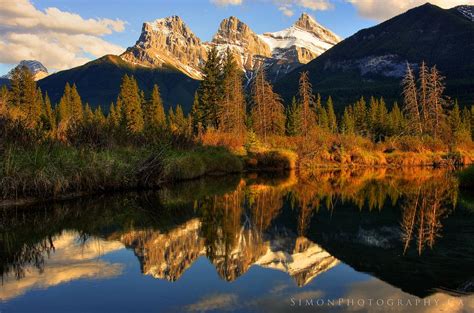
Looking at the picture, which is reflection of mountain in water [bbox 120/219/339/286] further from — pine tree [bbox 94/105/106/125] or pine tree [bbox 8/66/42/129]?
pine tree [bbox 8/66/42/129]

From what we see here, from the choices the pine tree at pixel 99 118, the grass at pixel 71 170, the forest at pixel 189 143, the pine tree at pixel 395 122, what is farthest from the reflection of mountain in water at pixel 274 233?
the pine tree at pixel 395 122

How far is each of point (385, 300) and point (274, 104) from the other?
2213 inches

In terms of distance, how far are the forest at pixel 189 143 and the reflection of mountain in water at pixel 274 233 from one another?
1672 millimetres

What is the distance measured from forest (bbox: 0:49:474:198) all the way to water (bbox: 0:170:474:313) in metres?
1.87

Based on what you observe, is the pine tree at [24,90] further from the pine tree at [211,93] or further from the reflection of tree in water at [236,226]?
the reflection of tree in water at [236,226]

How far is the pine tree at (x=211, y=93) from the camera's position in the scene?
5623cm

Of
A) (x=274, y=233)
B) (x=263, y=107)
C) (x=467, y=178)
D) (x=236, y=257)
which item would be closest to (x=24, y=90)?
(x=263, y=107)

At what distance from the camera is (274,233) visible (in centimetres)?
1299

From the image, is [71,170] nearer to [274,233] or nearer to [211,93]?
[274,233]

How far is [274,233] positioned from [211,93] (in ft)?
148

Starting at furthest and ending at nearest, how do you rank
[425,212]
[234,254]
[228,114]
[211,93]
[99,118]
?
1. [211,93]
2. [228,114]
3. [99,118]
4. [425,212]
5. [234,254]

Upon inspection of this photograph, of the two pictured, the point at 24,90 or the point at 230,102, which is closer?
the point at 230,102

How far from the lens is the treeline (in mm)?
22786

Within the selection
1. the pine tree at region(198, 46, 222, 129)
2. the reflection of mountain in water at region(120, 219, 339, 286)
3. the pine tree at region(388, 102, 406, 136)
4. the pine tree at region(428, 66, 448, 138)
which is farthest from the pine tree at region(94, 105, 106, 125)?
the pine tree at region(388, 102, 406, 136)
